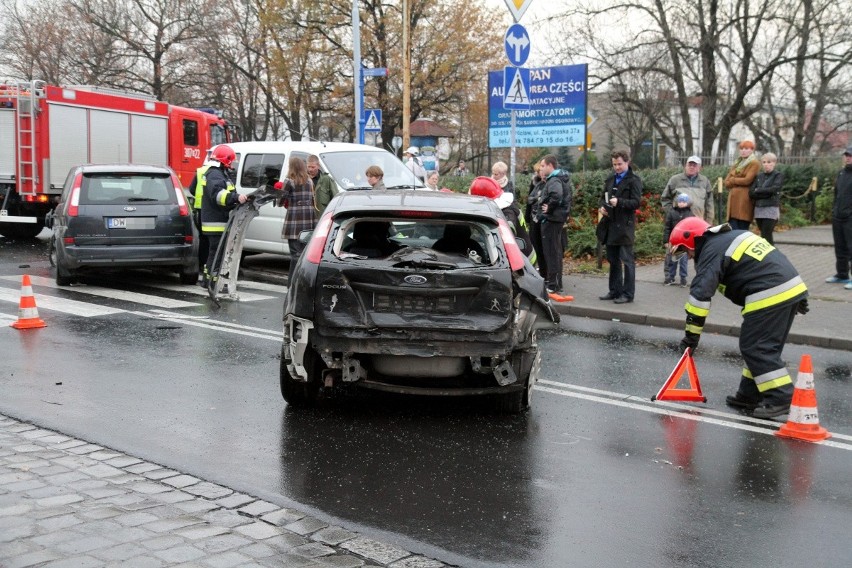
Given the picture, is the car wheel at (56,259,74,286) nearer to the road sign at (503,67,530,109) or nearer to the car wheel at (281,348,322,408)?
the road sign at (503,67,530,109)

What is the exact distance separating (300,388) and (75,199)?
22.7 feet

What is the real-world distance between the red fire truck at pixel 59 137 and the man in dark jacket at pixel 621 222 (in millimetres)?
11324

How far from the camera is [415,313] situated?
607 cm

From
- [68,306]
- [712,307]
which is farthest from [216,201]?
[712,307]

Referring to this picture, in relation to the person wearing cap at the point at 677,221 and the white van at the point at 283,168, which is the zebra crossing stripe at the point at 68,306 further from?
the person wearing cap at the point at 677,221

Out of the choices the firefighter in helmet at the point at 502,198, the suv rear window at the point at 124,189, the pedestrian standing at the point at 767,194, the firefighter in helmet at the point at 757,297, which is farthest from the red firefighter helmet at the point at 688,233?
the suv rear window at the point at 124,189

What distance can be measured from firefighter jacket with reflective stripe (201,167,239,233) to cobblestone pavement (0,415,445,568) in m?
6.54

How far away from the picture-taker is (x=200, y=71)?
45.4m

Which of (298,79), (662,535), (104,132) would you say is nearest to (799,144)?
(298,79)

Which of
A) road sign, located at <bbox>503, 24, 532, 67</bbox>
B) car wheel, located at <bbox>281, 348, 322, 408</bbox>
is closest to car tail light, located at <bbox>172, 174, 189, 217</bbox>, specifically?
road sign, located at <bbox>503, 24, 532, 67</bbox>

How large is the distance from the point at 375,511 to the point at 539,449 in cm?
151

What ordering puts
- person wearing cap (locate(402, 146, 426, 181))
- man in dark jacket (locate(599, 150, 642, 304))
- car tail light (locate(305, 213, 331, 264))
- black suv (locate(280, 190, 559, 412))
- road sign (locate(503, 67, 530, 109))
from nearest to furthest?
1. black suv (locate(280, 190, 559, 412))
2. car tail light (locate(305, 213, 331, 264))
3. man in dark jacket (locate(599, 150, 642, 304))
4. road sign (locate(503, 67, 530, 109))
5. person wearing cap (locate(402, 146, 426, 181))

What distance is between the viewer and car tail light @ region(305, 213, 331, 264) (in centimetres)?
627

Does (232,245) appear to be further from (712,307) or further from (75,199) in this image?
(712,307)
